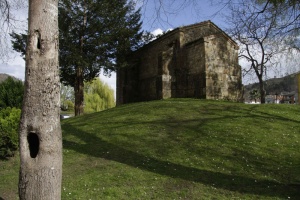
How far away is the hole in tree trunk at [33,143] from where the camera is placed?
3295mm

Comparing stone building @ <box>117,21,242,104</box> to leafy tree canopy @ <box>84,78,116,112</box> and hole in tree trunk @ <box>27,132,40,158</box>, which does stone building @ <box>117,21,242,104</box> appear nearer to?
hole in tree trunk @ <box>27,132,40,158</box>

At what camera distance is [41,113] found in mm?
3236

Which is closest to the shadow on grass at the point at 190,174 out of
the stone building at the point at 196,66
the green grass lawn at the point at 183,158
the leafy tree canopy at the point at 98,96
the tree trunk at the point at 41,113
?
the green grass lawn at the point at 183,158

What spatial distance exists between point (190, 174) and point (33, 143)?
13.2ft

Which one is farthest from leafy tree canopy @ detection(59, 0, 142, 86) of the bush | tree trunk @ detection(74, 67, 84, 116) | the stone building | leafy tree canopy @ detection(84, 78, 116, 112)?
leafy tree canopy @ detection(84, 78, 116, 112)

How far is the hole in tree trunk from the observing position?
3.29 meters

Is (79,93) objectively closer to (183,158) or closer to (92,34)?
(92,34)

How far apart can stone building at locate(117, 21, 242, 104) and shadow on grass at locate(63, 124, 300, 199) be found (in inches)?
456

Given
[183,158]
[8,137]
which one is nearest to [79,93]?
[8,137]

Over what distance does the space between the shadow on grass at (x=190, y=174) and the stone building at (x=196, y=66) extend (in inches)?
456

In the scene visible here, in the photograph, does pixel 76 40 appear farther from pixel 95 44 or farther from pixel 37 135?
pixel 37 135

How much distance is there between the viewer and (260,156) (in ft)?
24.4

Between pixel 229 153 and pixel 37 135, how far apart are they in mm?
5754

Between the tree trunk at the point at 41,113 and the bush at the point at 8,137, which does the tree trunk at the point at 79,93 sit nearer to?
the bush at the point at 8,137
